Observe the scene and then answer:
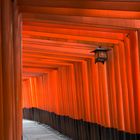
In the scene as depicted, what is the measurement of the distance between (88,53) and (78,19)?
11.0ft

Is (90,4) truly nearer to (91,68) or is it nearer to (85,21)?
(85,21)

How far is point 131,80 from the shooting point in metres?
7.91

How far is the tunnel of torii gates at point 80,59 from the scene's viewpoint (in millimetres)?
4914

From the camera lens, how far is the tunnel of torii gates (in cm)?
491

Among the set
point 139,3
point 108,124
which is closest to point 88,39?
point 108,124

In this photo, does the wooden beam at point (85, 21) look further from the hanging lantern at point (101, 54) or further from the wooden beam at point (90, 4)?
the hanging lantern at point (101, 54)

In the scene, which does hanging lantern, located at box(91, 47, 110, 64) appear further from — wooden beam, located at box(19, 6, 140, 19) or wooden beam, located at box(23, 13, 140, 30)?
wooden beam, located at box(19, 6, 140, 19)

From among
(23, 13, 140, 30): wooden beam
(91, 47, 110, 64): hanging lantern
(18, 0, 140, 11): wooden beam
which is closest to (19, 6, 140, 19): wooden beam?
(18, 0, 140, 11): wooden beam

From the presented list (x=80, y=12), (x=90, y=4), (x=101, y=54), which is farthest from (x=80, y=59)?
(x=90, y=4)

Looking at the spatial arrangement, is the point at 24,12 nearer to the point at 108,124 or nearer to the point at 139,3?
the point at 139,3

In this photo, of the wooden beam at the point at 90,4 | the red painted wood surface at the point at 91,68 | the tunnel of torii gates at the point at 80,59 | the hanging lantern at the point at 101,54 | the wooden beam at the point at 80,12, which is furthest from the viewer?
the hanging lantern at the point at 101,54

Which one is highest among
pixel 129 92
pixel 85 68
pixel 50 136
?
pixel 85 68

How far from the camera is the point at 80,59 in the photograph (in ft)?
37.9

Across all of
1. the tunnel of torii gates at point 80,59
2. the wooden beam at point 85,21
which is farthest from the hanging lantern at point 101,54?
the wooden beam at point 85,21
